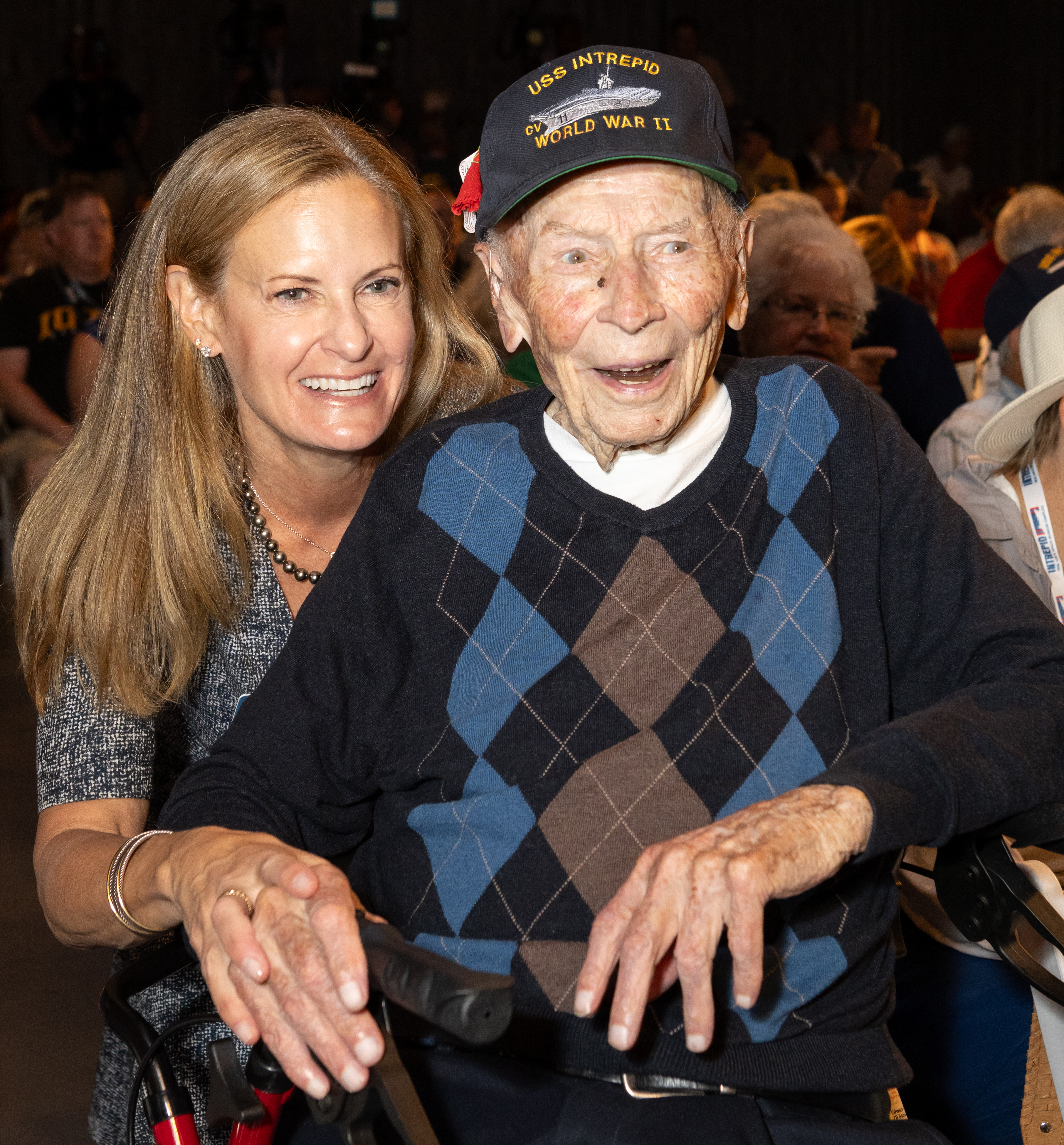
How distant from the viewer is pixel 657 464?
1400mm

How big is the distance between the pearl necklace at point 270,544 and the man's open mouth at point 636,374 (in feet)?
→ 2.03

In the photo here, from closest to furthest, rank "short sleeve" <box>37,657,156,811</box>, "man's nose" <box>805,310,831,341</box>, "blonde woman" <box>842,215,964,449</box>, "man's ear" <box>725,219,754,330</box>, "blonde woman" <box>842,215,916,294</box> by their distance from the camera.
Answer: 1. "man's ear" <box>725,219,754,330</box>
2. "short sleeve" <box>37,657,156,811</box>
3. "man's nose" <box>805,310,831,341</box>
4. "blonde woman" <box>842,215,964,449</box>
5. "blonde woman" <box>842,215,916,294</box>

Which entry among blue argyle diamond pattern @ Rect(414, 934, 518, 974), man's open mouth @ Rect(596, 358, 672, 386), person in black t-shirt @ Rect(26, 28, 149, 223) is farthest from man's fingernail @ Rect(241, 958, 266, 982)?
person in black t-shirt @ Rect(26, 28, 149, 223)

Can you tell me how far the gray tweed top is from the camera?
5.33 ft

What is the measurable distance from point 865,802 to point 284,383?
96 centimetres

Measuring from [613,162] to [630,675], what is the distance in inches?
20.3

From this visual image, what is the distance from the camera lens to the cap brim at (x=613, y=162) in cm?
129

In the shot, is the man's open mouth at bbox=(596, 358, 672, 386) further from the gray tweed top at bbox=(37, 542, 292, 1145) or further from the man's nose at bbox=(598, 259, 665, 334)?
the gray tweed top at bbox=(37, 542, 292, 1145)

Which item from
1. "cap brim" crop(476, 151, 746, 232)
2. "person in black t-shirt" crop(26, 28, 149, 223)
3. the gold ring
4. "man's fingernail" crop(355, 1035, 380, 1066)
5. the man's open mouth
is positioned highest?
"person in black t-shirt" crop(26, 28, 149, 223)

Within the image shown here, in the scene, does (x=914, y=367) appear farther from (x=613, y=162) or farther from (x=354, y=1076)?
(x=354, y=1076)

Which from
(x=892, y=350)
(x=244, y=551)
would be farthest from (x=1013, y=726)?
(x=892, y=350)

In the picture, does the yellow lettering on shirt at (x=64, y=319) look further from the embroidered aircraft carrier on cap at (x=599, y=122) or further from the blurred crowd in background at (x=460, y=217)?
the embroidered aircraft carrier on cap at (x=599, y=122)

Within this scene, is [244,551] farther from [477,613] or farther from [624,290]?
[624,290]

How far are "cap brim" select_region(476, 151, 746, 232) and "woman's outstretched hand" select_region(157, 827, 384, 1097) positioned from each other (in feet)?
2.22
